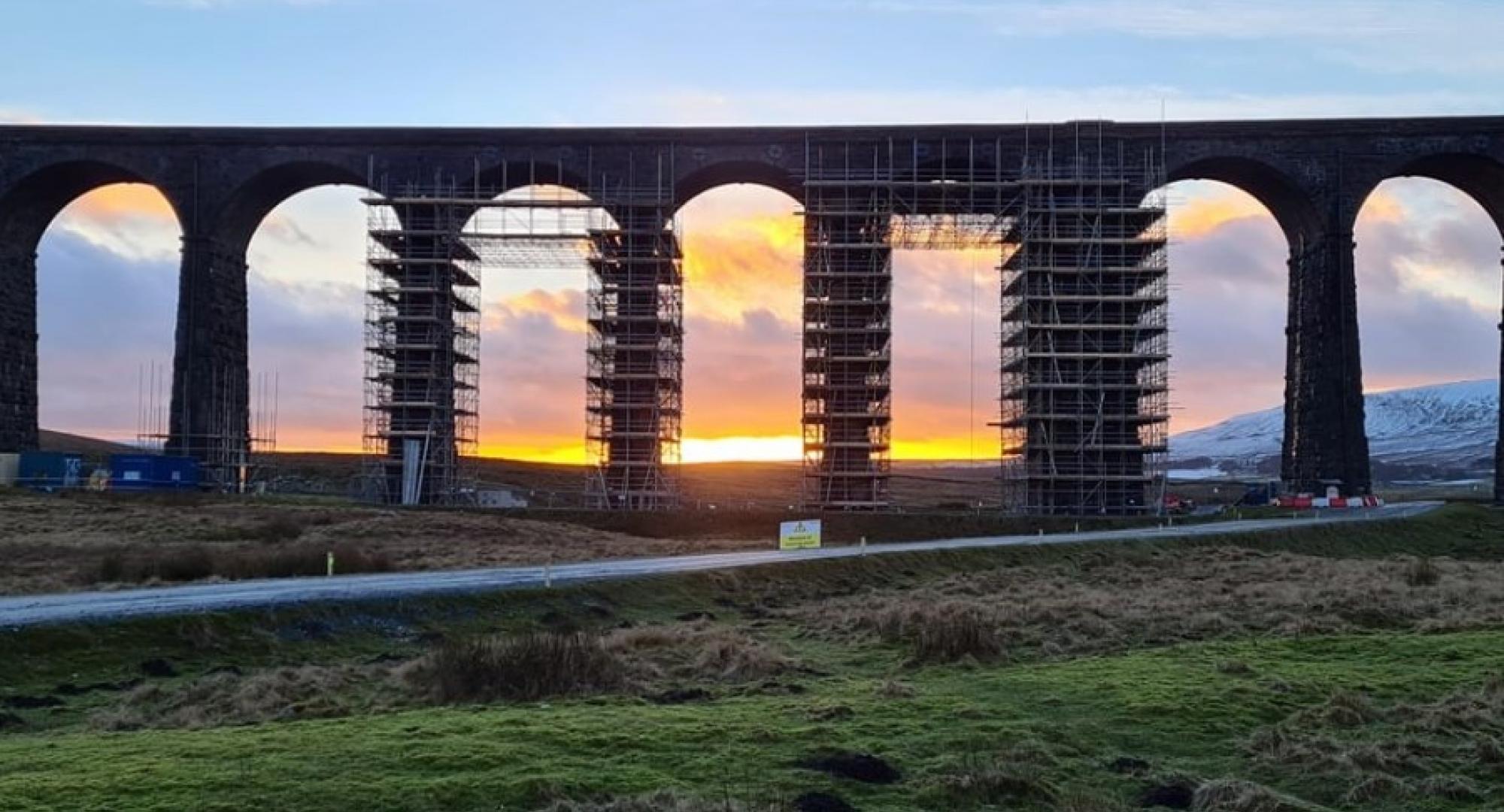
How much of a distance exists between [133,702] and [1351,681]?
17.7 meters

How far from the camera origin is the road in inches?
922

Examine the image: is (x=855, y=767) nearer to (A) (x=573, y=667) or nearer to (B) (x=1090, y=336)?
(A) (x=573, y=667)

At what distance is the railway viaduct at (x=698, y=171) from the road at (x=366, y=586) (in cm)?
2685

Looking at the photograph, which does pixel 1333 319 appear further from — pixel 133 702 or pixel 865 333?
pixel 133 702

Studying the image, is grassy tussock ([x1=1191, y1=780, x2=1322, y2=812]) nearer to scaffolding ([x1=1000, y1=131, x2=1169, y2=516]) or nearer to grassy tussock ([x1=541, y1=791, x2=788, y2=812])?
grassy tussock ([x1=541, y1=791, x2=788, y2=812])

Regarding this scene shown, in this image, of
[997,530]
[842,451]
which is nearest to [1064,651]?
[997,530]

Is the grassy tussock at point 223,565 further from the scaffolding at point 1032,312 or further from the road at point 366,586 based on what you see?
the scaffolding at point 1032,312

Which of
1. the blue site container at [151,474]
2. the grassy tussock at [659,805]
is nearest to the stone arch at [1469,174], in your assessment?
the blue site container at [151,474]

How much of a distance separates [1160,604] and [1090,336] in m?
40.4

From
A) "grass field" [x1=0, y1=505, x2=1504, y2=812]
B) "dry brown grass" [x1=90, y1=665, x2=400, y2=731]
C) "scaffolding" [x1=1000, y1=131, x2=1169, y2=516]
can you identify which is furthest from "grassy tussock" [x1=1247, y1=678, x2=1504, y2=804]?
"scaffolding" [x1=1000, y1=131, x2=1169, y2=516]

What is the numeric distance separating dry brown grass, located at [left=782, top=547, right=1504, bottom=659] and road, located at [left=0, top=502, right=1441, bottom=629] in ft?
18.3

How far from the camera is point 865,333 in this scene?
220 ft

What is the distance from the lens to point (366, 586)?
94.1ft

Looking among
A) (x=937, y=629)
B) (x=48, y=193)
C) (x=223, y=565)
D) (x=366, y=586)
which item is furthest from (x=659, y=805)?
(x=48, y=193)
